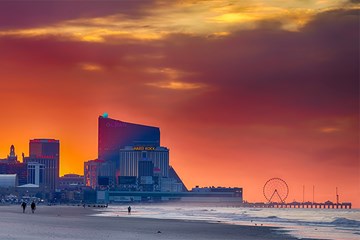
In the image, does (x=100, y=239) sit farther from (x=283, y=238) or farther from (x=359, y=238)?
(x=359, y=238)

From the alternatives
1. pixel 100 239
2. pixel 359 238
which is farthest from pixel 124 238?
pixel 359 238

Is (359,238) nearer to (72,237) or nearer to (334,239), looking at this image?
(334,239)

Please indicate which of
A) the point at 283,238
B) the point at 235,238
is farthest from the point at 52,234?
the point at 283,238

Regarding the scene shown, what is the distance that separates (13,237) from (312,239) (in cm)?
3189

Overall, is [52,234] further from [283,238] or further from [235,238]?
[283,238]

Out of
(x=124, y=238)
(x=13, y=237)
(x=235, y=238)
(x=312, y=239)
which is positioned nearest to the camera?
(x=13, y=237)

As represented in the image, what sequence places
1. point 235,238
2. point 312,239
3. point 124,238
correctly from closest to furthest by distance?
point 124,238 < point 235,238 < point 312,239

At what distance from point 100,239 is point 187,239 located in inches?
336

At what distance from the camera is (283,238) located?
276 feet

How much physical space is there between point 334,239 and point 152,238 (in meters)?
22.4

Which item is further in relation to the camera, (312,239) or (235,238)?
(312,239)

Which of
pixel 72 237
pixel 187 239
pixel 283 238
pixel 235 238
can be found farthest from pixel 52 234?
pixel 283 238

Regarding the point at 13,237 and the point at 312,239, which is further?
the point at 312,239

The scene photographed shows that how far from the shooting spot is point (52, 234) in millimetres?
74688
